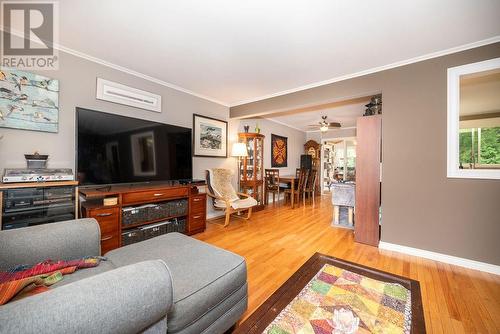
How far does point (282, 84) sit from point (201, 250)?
270 centimetres

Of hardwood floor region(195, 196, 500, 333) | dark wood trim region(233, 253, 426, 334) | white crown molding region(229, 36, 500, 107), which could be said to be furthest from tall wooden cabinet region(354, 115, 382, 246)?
dark wood trim region(233, 253, 426, 334)

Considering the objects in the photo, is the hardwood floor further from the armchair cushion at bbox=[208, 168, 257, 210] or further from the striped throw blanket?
the striped throw blanket

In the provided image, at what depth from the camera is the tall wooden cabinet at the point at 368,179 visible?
266cm

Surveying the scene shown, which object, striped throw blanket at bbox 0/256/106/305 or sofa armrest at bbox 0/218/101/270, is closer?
striped throw blanket at bbox 0/256/106/305

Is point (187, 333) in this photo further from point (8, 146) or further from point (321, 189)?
point (321, 189)

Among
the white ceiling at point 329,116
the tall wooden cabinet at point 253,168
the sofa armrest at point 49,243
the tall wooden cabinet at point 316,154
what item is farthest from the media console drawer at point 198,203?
the tall wooden cabinet at point 316,154

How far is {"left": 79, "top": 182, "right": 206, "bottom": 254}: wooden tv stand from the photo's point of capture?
216cm

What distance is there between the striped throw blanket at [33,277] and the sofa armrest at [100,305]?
1.52 ft

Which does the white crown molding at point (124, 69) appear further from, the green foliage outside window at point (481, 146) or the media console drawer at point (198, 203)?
the green foliage outside window at point (481, 146)

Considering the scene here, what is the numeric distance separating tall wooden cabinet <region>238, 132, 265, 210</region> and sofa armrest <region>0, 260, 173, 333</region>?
3716mm

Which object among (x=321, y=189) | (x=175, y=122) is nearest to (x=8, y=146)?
(x=175, y=122)

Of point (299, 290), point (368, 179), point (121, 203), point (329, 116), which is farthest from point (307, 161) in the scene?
point (299, 290)

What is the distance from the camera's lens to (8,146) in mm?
1967

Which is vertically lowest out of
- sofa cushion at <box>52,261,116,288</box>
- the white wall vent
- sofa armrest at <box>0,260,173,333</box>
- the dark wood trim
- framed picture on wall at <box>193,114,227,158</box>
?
the dark wood trim
